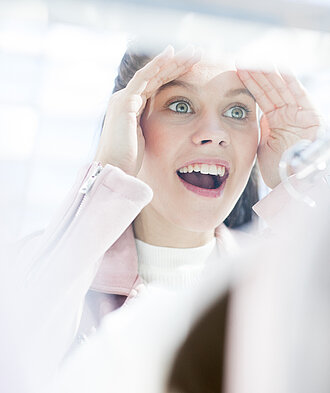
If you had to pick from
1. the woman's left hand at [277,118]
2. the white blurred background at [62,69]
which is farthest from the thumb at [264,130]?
the white blurred background at [62,69]

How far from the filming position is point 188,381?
597 millimetres

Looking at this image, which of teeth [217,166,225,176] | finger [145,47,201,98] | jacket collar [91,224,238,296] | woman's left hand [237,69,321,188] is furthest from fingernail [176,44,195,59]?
jacket collar [91,224,238,296]

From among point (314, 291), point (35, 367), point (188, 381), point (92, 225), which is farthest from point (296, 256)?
point (35, 367)

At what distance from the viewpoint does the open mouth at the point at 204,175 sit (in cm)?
95

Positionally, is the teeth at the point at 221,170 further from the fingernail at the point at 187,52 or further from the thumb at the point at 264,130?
the fingernail at the point at 187,52

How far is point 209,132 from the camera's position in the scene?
3.09ft

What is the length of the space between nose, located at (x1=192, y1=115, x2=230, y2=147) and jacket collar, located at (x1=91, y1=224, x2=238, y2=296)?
20 centimetres

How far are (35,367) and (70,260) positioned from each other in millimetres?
183

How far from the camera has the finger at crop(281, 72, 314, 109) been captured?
987mm

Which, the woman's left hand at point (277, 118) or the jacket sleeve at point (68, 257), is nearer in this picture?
the jacket sleeve at point (68, 257)

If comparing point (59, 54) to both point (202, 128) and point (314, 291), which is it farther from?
point (314, 291)

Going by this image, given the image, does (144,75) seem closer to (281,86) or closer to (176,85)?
(176,85)

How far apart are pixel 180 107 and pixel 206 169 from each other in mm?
120

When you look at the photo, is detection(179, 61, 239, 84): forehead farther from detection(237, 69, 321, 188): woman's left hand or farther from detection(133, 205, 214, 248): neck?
detection(133, 205, 214, 248): neck
